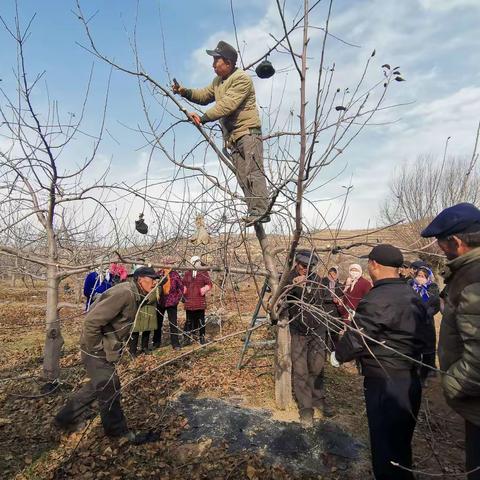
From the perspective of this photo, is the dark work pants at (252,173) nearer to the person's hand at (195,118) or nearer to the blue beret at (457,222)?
the person's hand at (195,118)

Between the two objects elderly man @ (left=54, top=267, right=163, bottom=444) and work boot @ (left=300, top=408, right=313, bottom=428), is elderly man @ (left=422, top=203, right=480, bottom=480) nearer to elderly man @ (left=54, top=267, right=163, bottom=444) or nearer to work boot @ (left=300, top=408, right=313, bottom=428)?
work boot @ (left=300, top=408, right=313, bottom=428)

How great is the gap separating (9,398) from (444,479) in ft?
16.2

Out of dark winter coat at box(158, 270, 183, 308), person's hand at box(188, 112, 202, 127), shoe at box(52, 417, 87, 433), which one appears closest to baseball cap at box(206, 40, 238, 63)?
person's hand at box(188, 112, 202, 127)

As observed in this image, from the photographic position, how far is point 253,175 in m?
3.36

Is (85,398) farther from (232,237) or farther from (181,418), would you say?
(232,237)

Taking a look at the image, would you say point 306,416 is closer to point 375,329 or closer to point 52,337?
point 375,329

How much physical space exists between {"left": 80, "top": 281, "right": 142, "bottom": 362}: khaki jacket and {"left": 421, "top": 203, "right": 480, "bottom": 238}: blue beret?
2.64m

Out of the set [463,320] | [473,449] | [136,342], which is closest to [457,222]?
[463,320]

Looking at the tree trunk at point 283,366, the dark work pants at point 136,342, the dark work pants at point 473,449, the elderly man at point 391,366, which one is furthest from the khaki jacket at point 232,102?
the dark work pants at point 136,342

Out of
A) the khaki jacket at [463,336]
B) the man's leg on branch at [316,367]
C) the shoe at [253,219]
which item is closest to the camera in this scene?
the khaki jacket at [463,336]

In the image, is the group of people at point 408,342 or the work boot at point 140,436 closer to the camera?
the group of people at point 408,342

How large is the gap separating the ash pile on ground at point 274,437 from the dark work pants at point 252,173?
2.20 meters

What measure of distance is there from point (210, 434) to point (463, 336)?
109 inches

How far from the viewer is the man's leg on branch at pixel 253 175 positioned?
3.35 m
